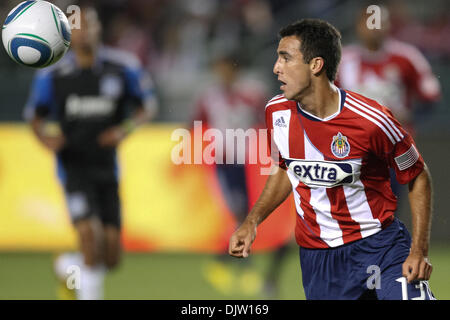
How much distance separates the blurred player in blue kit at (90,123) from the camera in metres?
6.52

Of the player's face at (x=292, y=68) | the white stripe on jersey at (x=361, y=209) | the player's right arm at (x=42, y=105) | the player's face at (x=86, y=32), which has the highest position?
the player's face at (x=86, y=32)

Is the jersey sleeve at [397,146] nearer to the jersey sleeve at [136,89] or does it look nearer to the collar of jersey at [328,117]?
the collar of jersey at [328,117]

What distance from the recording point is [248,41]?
384 inches

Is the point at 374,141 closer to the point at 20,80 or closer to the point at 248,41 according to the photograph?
the point at 248,41

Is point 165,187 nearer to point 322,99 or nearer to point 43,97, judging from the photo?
point 43,97

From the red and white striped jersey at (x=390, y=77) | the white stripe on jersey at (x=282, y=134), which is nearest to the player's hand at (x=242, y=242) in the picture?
the white stripe on jersey at (x=282, y=134)

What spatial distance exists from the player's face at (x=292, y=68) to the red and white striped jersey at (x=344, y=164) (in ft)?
0.53

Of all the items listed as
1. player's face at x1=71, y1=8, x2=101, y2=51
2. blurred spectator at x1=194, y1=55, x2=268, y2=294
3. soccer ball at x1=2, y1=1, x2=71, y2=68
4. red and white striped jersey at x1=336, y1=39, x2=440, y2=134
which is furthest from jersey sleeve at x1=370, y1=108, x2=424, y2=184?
blurred spectator at x1=194, y1=55, x2=268, y2=294

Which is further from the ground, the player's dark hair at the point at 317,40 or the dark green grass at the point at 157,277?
the dark green grass at the point at 157,277

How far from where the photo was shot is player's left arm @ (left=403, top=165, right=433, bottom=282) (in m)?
3.54

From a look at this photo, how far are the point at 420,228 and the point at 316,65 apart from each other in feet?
2.98

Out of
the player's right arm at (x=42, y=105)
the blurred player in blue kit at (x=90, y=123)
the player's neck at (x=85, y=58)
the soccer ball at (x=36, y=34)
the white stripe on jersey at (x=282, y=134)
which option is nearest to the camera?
the white stripe on jersey at (x=282, y=134)

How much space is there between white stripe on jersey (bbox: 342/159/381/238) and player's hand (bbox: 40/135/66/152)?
3249mm
